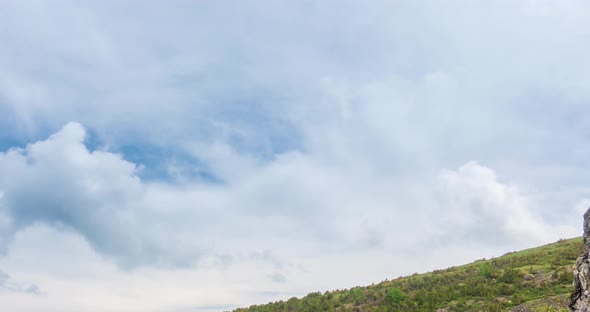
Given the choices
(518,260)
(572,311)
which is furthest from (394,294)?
(572,311)

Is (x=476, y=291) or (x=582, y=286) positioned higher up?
(x=582, y=286)

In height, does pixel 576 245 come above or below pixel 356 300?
above

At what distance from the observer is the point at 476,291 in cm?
4322

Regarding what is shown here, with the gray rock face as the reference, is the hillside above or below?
below

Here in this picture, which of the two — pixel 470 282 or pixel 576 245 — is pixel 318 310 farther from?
pixel 576 245

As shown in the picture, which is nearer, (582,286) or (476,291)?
(582,286)

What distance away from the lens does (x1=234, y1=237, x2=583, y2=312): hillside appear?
3800cm

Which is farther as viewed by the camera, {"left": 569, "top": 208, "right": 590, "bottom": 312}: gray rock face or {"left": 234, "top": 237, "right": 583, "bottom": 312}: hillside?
{"left": 234, "top": 237, "right": 583, "bottom": 312}: hillside

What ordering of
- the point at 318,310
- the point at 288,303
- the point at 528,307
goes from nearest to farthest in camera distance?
the point at 528,307, the point at 318,310, the point at 288,303

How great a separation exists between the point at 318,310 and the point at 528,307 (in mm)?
25034

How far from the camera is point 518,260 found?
5450 cm

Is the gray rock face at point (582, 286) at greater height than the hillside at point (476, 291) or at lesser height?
greater

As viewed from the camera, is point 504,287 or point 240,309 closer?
point 504,287

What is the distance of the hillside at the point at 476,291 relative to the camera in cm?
3800
